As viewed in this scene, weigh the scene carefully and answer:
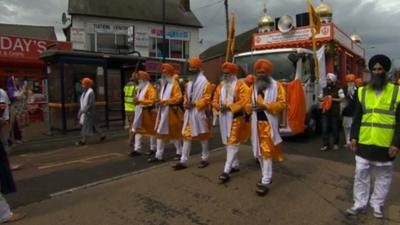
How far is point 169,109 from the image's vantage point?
26.6 feet

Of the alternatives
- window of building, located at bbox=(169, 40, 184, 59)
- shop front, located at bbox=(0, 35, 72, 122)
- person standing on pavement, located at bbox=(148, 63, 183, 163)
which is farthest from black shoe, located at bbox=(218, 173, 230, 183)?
window of building, located at bbox=(169, 40, 184, 59)

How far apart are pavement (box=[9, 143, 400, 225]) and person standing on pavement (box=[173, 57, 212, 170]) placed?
0.58 m

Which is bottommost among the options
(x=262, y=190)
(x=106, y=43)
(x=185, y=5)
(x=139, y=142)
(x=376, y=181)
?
(x=262, y=190)

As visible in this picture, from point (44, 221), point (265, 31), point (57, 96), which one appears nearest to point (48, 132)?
point (57, 96)

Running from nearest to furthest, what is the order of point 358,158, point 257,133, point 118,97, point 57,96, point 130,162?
point 358,158, point 257,133, point 130,162, point 57,96, point 118,97

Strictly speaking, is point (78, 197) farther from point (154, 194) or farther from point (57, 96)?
point (57, 96)

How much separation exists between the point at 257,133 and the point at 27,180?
4084 mm

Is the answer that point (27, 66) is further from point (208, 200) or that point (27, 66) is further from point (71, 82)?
point (208, 200)

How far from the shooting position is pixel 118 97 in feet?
51.8

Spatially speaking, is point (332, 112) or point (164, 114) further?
point (332, 112)

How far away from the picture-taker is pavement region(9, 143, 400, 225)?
16.6 ft

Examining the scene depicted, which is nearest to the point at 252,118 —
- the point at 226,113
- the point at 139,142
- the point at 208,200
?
the point at 226,113

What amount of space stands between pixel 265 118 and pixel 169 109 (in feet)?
8.65

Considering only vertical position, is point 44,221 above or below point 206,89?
below
